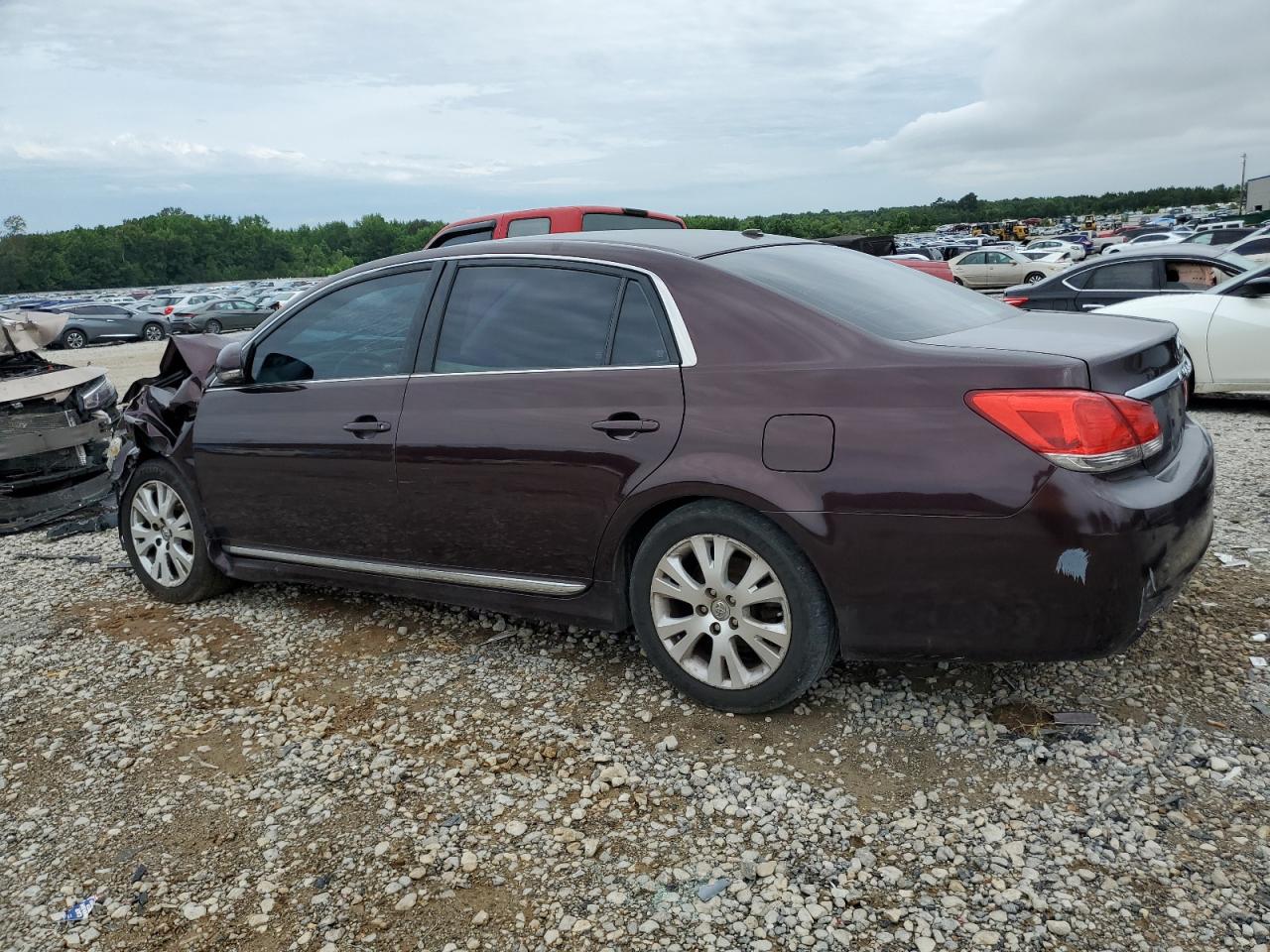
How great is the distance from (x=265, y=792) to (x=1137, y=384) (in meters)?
3.04

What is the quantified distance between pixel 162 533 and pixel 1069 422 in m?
4.31

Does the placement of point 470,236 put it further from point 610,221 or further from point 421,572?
point 421,572

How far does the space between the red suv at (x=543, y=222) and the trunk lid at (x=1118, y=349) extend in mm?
6389

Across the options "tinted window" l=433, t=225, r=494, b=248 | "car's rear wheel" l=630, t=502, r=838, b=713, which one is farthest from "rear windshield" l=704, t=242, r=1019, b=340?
"tinted window" l=433, t=225, r=494, b=248

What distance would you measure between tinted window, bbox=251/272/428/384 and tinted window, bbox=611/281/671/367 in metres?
1.02

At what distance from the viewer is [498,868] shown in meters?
2.70

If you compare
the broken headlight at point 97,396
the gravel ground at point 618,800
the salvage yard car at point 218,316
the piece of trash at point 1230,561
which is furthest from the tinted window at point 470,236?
the salvage yard car at point 218,316

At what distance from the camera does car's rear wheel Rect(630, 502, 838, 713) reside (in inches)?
123

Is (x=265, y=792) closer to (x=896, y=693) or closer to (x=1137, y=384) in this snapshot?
(x=896, y=693)

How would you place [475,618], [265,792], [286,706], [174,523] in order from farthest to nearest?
[174,523] → [475,618] → [286,706] → [265,792]

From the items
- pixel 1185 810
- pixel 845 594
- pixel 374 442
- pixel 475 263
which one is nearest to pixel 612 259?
pixel 475 263

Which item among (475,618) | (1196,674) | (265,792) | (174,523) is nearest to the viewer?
(265,792)

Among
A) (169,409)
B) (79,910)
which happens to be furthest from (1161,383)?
(169,409)

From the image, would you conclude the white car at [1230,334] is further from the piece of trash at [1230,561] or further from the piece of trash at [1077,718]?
the piece of trash at [1077,718]
